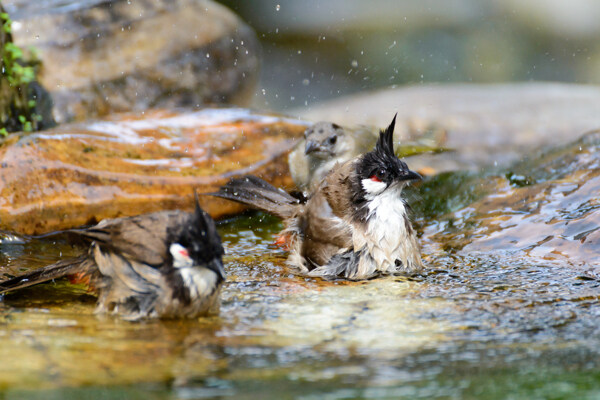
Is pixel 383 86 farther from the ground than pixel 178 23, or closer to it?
closer to it

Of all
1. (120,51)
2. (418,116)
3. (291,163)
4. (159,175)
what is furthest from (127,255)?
(418,116)

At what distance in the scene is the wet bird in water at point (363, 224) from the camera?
15.5 ft

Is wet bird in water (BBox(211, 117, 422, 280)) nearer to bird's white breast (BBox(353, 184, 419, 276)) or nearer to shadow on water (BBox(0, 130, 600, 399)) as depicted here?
bird's white breast (BBox(353, 184, 419, 276))

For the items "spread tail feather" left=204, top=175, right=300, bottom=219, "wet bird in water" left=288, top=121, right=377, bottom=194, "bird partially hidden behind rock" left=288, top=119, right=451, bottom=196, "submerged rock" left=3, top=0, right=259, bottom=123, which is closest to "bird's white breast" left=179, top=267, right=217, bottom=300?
"spread tail feather" left=204, top=175, right=300, bottom=219

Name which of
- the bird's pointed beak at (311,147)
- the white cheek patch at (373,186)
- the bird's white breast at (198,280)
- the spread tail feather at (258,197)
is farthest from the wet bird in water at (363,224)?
the bird's white breast at (198,280)

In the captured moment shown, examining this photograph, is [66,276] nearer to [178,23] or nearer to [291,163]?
[291,163]

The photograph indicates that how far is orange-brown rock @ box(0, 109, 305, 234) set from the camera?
18.1ft

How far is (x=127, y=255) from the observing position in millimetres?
3756

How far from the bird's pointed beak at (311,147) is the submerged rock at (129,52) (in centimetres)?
258

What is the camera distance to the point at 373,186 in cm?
477

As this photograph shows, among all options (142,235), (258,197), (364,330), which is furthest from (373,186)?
(142,235)

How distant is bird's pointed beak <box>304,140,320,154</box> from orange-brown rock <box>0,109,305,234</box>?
31cm

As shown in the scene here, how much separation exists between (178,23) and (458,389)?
662cm

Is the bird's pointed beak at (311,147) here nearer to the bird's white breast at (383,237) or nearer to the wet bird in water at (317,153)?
the wet bird in water at (317,153)
